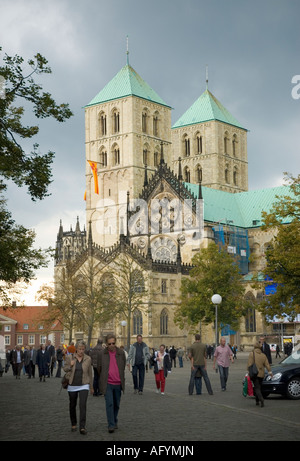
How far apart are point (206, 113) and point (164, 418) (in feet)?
329

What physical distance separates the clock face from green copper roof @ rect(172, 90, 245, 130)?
33545 millimetres

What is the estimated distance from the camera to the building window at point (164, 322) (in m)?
74.4

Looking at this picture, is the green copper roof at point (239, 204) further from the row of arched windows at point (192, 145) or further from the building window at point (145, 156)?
the row of arched windows at point (192, 145)

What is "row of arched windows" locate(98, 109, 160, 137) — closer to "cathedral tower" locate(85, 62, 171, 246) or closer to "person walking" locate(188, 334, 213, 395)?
"cathedral tower" locate(85, 62, 171, 246)

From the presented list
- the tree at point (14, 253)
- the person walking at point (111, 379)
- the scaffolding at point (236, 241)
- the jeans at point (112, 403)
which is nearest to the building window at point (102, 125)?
the scaffolding at point (236, 241)

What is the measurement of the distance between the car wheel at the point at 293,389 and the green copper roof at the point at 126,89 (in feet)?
275

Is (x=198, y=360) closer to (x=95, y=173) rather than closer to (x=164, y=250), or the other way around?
(x=164, y=250)

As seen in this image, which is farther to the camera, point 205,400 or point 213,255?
point 213,255

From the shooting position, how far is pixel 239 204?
96938 mm

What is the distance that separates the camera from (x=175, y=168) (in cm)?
11381
